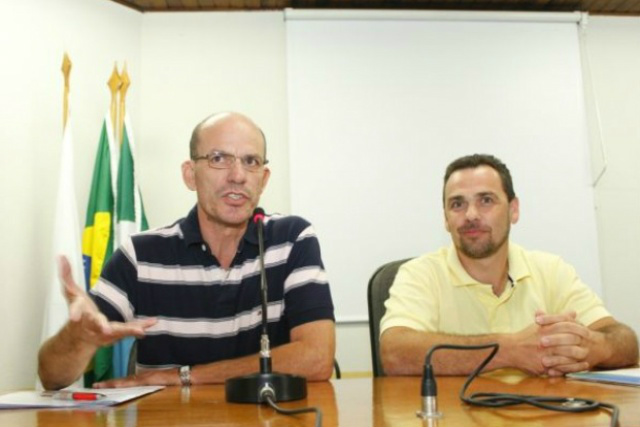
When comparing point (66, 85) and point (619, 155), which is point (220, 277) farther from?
point (619, 155)

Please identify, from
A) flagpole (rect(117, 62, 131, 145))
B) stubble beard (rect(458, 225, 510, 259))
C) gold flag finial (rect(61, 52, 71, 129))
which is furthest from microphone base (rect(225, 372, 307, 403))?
flagpole (rect(117, 62, 131, 145))

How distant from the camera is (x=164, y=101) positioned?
372cm

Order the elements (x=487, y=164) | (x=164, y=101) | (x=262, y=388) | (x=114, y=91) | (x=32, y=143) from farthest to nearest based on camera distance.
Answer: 1. (x=164, y=101)
2. (x=114, y=91)
3. (x=32, y=143)
4. (x=487, y=164)
5. (x=262, y=388)

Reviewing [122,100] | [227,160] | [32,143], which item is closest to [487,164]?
[227,160]

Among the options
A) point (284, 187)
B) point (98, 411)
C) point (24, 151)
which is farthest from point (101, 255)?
point (98, 411)

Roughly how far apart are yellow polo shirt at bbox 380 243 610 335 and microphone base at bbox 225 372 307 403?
34.4 inches

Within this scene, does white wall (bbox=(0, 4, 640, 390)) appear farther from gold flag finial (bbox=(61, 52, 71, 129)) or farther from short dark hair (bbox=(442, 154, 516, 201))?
short dark hair (bbox=(442, 154, 516, 201))

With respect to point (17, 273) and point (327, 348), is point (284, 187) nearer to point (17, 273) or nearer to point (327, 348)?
point (17, 273)

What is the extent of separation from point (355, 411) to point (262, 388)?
0.18 metres

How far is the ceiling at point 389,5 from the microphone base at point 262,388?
3.00 metres

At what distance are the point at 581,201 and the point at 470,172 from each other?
5.79ft

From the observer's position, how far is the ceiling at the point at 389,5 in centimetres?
375

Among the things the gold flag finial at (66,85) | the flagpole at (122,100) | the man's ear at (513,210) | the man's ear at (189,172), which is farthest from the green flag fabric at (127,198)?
the man's ear at (513,210)

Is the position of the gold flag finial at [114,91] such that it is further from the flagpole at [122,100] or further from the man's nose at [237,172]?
the man's nose at [237,172]
